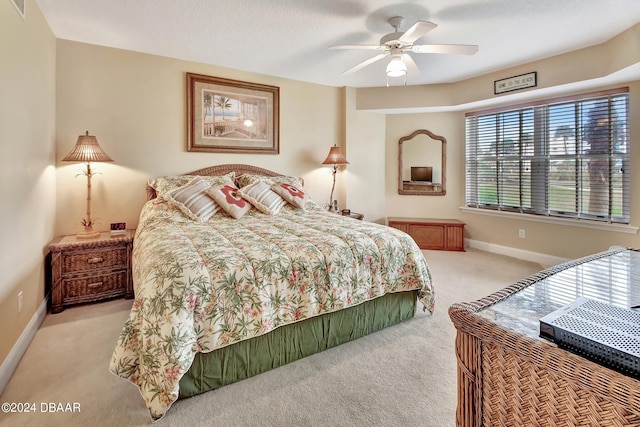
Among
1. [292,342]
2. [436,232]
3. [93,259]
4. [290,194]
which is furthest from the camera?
[436,232]

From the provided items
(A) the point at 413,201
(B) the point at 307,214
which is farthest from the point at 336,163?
(A) the point at 413,201

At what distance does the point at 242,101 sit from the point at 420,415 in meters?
3.85

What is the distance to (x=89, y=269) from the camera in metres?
2.88

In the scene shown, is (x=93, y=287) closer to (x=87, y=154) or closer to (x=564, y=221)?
(x=87, y=154)

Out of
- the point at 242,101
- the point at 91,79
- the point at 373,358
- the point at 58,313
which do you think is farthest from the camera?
the point at 242,101

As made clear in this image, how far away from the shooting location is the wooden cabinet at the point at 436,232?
491 centimetres

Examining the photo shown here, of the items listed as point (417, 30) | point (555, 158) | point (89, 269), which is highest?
point (417, 30)

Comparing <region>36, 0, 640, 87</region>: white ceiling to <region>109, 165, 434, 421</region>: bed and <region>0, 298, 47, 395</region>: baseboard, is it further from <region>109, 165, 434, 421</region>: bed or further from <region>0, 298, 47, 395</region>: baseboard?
<region>0, 298, 47, 395</region>: baseboard

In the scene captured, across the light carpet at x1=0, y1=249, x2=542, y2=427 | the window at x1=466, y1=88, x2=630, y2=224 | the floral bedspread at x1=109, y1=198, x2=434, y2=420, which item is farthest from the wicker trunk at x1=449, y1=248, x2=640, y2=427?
the window at x1=466, y1=88, x2=630, y2=224

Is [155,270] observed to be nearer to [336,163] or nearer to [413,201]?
[336,163]

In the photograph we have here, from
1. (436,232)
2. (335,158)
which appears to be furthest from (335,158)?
(436,232)

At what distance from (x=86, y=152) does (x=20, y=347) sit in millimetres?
1739

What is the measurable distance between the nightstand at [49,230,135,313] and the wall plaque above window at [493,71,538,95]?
15.5 feet

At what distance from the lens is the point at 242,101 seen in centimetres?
411
